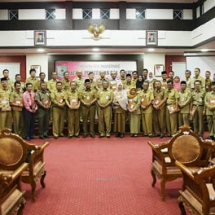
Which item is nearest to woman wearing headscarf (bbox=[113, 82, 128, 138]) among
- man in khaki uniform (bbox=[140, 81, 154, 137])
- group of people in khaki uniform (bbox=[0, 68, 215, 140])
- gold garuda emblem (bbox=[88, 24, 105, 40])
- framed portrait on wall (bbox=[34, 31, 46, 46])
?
group of people in khaki uniform (bbox=[0, 68, 215, 140])

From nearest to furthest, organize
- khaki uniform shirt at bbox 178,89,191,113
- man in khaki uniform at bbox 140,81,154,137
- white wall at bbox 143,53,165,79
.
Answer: khaki uniform shirt at bbox 178,89,191,113 → man in khaki uniform at bbox 140,81,154,137 → white wall at bbox 143,53,165,79

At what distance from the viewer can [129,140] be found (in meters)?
7.58

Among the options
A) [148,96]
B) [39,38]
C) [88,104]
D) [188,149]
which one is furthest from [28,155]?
[39,38]

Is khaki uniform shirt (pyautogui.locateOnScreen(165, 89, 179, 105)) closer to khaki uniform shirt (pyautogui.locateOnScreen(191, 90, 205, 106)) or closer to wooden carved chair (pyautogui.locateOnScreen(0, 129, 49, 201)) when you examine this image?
khaki uniform shirt (pyautogui.locateOnScreen(191, 90, 205, 106))

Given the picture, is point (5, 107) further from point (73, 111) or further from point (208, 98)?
point (208, 98)

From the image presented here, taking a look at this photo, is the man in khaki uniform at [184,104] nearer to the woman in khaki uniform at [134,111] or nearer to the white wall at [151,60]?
the woman in khaki uniform at [134,111]

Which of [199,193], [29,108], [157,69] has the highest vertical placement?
[157,69]

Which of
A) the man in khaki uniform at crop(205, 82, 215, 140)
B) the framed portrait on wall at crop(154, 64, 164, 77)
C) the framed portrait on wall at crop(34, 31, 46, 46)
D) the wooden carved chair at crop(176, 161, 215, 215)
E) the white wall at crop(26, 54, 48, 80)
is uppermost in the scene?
the framed portrait on wall at crop(34, 31, 46, 46)

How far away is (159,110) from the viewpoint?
809cm

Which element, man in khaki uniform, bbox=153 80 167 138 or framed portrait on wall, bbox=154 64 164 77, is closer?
man in khaki uniform, bbox=153 80 167 138

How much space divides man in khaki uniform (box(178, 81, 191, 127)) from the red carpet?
5.97 ft

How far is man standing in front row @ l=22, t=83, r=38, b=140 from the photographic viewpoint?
7.58 meters

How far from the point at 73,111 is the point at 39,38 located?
15.0ft

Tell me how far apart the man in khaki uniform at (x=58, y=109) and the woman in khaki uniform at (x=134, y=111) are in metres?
1.74
